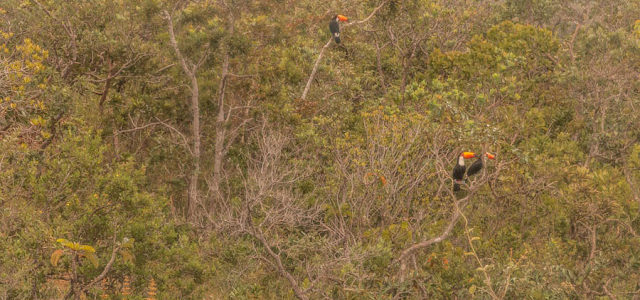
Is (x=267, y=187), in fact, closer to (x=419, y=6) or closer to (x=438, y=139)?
(x=438, y=139)

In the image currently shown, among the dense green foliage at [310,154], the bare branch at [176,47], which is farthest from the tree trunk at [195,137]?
the bare branch at [176,47]

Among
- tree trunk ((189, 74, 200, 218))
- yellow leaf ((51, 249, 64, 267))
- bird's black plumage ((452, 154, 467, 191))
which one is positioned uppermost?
yellow leaf ((51, 249, 64, 267))

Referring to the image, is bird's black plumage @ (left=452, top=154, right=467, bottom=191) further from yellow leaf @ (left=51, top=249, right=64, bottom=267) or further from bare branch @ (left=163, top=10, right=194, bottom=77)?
bare branch @ (left=163, top=10, right=194, bottom=77)

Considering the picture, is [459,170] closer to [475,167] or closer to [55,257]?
[475,167]

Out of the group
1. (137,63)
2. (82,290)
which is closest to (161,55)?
(137,63)

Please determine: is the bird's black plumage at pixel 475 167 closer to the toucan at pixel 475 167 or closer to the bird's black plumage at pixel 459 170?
the toucan at pixel 475 167

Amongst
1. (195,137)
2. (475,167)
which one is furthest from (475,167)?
(195,137)

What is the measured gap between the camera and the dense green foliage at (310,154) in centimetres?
963

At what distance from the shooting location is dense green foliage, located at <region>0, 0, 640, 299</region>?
9.63m

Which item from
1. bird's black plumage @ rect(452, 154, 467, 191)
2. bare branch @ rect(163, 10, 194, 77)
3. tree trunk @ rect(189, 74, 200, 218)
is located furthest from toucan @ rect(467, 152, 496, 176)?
bare branch @ rect(163, 10, 194, 77)

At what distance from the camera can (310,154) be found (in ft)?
43.8

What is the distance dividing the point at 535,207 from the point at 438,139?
3846 mm

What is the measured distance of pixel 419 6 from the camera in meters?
14.4

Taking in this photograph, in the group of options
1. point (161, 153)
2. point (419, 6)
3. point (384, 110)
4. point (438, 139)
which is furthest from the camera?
point (161, 153)
